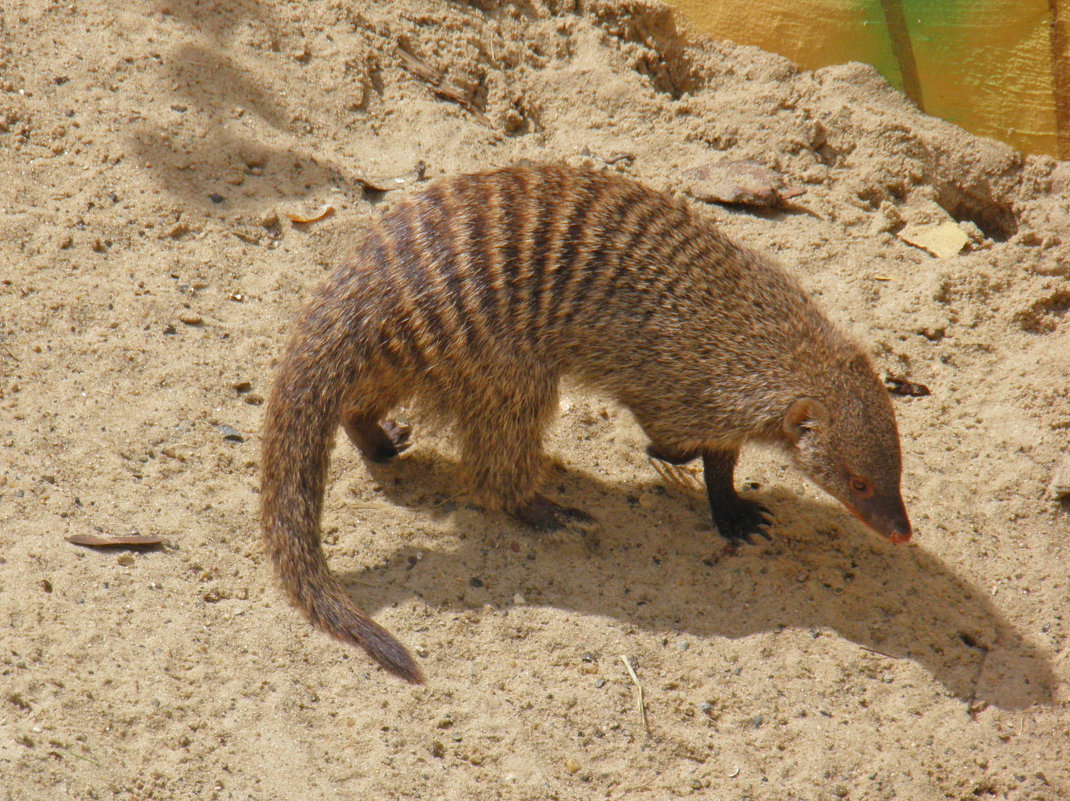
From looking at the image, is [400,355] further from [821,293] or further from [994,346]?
[994,346]

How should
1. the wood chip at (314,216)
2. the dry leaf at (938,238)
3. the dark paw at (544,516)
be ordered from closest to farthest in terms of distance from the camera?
the dark paw at (544,516) < the wood chip at (314,216) < the dry leaf at (938,238)

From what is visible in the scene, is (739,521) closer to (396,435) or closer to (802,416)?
(802,416)

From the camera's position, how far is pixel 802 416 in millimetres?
3119

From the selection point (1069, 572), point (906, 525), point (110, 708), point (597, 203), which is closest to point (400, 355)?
point (597, 203)

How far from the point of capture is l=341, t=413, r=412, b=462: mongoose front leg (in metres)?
3.34

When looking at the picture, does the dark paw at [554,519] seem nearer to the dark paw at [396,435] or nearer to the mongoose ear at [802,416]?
the dark paw at [396,435]

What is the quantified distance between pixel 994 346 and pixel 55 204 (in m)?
3.82

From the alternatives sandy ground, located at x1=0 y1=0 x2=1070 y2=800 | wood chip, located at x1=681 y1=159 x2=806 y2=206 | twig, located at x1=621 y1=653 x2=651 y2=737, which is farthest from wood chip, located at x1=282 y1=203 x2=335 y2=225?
twig, located at x1=621 y1=653 x2=651 y2=737

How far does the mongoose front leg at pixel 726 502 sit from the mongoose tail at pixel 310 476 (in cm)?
124

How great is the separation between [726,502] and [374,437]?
4.09 ft

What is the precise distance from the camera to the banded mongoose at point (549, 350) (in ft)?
9.73

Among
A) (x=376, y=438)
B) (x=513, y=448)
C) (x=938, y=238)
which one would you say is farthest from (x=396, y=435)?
(x=938, y=238)

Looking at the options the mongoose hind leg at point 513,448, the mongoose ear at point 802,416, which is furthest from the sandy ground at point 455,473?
the mongoose ear at point 802,416

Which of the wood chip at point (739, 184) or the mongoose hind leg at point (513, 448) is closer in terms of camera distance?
the mongoose hind leg at point (513, 448)
